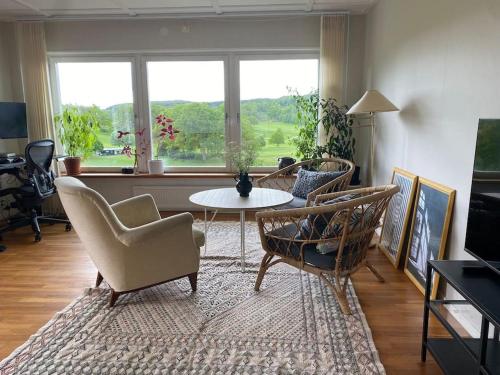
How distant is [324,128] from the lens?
448cm

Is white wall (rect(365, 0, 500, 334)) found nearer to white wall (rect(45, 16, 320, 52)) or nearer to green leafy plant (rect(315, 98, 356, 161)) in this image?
green leafy plant (rect(315, 98, 356, 161))

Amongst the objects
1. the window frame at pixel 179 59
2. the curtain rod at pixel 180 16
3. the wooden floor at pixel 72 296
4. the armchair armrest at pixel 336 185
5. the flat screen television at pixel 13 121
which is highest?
the curtain rod at pixel 180 16

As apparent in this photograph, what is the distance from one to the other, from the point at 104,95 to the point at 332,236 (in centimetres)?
394

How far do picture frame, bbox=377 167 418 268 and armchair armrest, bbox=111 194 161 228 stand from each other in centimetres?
210

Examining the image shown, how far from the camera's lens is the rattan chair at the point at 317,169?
3370 millimetres

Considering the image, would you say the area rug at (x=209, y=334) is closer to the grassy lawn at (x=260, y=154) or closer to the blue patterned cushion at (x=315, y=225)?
the blue patterned cushion at (x=315, y=225)

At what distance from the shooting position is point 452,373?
1.64 metres

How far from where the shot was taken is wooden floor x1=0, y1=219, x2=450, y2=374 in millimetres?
2086

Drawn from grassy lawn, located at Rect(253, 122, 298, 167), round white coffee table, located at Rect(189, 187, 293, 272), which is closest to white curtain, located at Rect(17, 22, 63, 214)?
grassy lawn, located at Rect(253, 122, 298, 167)

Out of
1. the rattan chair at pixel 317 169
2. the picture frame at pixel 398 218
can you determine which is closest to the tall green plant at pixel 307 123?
the rattan chair at pixel 317 169

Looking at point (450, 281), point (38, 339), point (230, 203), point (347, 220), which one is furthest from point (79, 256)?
point (450, 281)

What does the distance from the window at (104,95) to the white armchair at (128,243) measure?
272 cm

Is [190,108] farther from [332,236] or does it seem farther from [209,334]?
[209,334]

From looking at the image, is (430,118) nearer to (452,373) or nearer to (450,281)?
(450,281)
